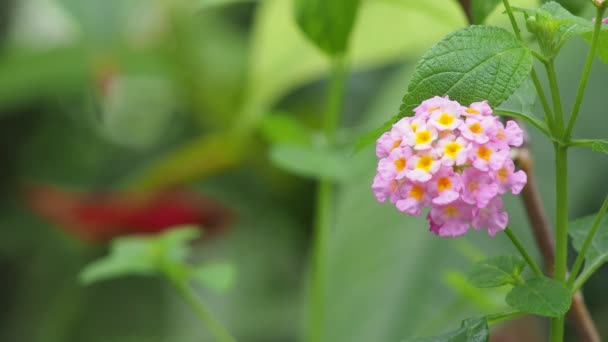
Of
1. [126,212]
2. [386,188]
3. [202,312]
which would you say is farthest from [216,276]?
[126,212]

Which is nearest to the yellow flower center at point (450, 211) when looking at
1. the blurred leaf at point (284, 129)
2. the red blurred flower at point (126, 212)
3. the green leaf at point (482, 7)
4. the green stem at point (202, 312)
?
the green leaf at point (482, 7)

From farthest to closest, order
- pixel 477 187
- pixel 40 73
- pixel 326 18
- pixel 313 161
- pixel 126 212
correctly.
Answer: pixel 40 73, pixel 126 212, pixel 313 161, pixel 326 18, pixel 477 187

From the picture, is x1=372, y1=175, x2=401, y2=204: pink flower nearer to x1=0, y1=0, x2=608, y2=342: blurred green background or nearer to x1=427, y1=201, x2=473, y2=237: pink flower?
x1=427, y1=201, x2=473, y2=237: pink flower

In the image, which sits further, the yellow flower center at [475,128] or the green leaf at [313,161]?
the green leaf at [313,161]

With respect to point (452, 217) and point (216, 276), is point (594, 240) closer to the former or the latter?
point (452, 217)

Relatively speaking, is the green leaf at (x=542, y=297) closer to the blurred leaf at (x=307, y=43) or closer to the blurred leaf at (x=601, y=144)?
the blurred leaf at (x=601, y=144)

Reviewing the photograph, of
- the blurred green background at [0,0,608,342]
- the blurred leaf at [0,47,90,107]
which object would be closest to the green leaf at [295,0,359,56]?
Result: the blurred green background at [0,0,608,342]
